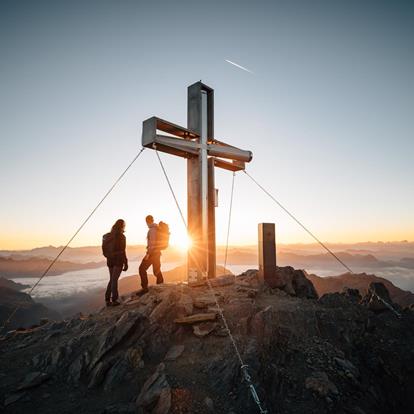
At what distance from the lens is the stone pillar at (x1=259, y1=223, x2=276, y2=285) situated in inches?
377

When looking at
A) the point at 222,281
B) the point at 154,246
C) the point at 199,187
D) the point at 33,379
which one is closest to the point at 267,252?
the point at 222,281

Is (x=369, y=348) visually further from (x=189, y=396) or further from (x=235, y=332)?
(x=189, y=396)

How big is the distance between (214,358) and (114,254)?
426cm

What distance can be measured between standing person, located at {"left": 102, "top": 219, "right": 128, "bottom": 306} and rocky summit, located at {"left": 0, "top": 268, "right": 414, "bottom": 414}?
50cm

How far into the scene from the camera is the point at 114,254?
829 cm

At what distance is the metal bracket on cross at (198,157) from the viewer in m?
8.96

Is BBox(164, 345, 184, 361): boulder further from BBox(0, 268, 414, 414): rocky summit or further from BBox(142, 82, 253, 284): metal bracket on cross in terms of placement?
BBox(142, 82, 253, 284): metal bracket on cross

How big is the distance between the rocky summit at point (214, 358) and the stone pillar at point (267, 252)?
1.43m

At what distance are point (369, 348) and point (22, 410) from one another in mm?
7154

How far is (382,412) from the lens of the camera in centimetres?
513

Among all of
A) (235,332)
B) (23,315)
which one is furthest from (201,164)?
(23,315)

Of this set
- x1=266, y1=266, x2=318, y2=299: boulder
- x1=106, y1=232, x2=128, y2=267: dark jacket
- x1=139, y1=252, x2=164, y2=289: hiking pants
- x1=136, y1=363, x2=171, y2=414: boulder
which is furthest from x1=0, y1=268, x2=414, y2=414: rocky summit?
x1=266, y1=266, x2=318, y2=299: boulder

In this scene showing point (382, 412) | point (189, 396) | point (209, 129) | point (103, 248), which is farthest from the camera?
point (209, 129)

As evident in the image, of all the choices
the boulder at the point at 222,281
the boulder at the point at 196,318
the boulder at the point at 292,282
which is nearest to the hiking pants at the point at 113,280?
the boulder at the point at 196,318
